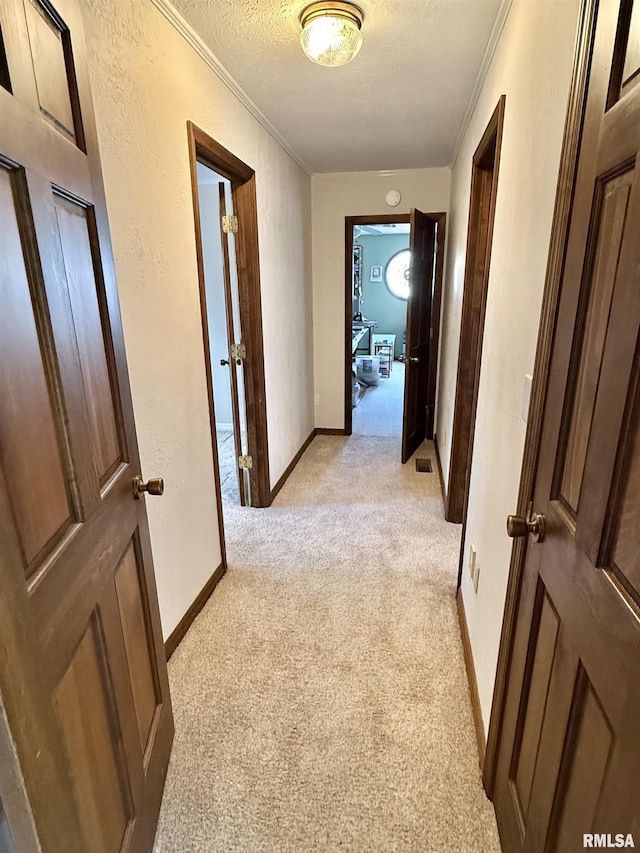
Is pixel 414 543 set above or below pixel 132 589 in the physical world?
below

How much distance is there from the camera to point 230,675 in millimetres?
1768

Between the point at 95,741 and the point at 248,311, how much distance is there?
220cm

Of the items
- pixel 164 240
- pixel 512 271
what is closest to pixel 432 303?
pixel 512 271

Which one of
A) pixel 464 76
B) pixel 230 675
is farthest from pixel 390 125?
pixel 230 675

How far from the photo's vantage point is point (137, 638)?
1.19 meters

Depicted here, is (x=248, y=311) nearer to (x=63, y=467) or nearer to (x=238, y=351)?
(x=238, y=351)

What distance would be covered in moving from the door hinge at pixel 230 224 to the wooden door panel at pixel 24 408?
79.0 inches

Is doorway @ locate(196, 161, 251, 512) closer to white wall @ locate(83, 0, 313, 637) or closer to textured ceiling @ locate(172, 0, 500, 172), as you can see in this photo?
white wall @ locate(83, 0, 313, 637)

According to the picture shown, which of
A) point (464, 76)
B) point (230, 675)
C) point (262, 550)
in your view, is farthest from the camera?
point (262, 550)

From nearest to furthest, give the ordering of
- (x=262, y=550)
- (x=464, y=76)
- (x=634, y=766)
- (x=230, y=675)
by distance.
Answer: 1. (x=634, y=766)
2. (x=230, y=675)
3. (x=464, y=76)
4. (x=262, y=550)

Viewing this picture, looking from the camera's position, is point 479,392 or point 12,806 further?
point 479,392

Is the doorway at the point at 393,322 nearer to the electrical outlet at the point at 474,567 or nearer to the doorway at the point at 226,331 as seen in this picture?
the doorway at the point at 226,331

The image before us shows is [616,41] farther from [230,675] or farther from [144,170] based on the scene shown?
[230,675]

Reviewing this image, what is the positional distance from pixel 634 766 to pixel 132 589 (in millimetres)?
1067
